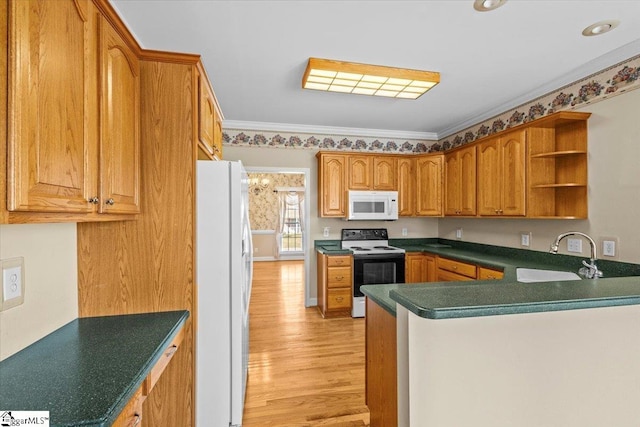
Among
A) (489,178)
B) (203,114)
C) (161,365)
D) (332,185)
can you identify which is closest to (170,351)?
(161,365)

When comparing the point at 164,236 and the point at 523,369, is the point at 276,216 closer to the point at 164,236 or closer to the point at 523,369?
the point at 164,236

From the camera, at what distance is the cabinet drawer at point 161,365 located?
1123 mm

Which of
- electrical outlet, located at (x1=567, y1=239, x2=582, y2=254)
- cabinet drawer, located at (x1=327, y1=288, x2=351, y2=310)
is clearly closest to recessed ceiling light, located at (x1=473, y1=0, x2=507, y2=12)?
electrical outlet, located at (x1=567, y1=239, x2=582, y2=254)

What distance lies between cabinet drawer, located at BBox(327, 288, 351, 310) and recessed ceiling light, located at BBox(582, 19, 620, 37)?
10.7ft

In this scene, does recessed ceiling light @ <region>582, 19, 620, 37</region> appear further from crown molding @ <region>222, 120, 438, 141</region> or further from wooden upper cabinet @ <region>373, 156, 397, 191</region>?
crown molding @ <region>222, 120, 438, 141</region>

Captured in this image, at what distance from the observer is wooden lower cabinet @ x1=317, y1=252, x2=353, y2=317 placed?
379cm

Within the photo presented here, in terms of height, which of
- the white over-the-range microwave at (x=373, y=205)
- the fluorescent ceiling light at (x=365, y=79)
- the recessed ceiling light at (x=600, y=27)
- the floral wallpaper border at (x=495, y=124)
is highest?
the recessed ceiling light at (x=600, y=27)

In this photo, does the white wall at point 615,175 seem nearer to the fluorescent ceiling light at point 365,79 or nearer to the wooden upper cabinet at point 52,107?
the fluorescent ceiling light at point 365,79

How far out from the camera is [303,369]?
2572 millimetres

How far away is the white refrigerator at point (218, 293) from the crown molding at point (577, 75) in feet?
9.86

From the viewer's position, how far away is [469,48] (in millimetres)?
2215

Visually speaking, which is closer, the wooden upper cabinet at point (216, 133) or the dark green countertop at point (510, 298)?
the dark green countertop at point (510, 298)

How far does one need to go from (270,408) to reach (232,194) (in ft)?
5.10

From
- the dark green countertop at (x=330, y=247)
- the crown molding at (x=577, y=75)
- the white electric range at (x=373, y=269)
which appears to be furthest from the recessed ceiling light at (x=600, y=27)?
the dark green countertop at (x=330, y=247)
